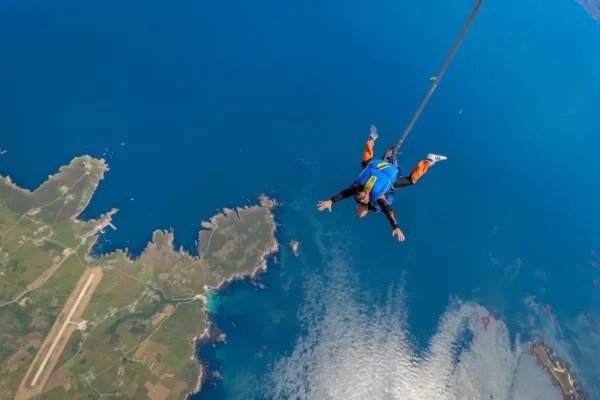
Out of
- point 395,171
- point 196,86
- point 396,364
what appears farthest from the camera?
point 196,86

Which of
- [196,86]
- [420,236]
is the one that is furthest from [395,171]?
[196,86]

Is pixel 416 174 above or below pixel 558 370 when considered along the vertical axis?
below

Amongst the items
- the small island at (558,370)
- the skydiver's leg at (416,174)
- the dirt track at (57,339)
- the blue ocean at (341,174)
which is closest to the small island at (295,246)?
the blue ocean at (341,174)

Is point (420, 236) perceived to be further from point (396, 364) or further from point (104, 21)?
point (104, 21)

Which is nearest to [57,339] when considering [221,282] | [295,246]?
[221,282]

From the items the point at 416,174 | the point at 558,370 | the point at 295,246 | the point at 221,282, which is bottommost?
the point at 416,174

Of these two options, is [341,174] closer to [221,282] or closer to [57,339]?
[221,282]

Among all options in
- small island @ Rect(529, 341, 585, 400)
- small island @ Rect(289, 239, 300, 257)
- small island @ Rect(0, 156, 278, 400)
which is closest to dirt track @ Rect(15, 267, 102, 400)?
small island @ Rect(0, 156, 278, 400)
